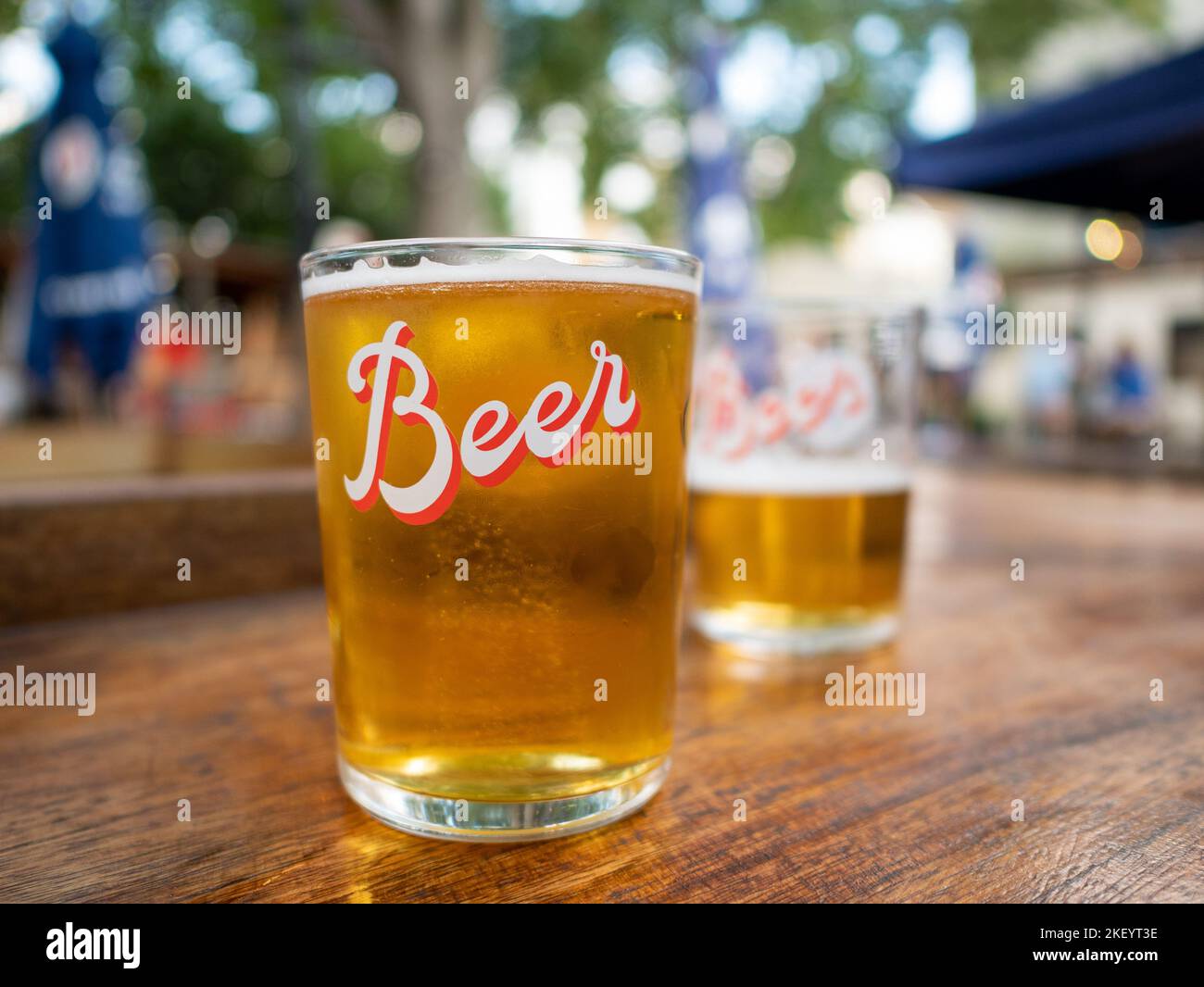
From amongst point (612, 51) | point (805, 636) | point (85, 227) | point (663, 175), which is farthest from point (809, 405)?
point (663, 175)

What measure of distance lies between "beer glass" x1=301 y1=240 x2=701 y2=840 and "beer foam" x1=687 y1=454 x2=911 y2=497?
17.1 inches

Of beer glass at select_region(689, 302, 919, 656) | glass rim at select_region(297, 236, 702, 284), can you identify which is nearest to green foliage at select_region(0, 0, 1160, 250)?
beer glass at select_region(689, 302, 919, 656)

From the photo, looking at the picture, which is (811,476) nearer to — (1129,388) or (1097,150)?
(1097,150)

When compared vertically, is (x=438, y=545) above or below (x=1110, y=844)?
above

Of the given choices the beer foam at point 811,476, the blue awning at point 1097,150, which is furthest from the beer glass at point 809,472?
the blue awning at point 1097,150

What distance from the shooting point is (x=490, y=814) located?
52 centimetres

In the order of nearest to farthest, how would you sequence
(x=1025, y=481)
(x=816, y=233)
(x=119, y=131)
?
(x=1025, y=481) < (x=119, y=131) < (x=816, y=233)

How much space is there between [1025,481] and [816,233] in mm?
5741

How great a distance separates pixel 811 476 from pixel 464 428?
550 millimetres

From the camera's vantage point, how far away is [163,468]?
161 cm
